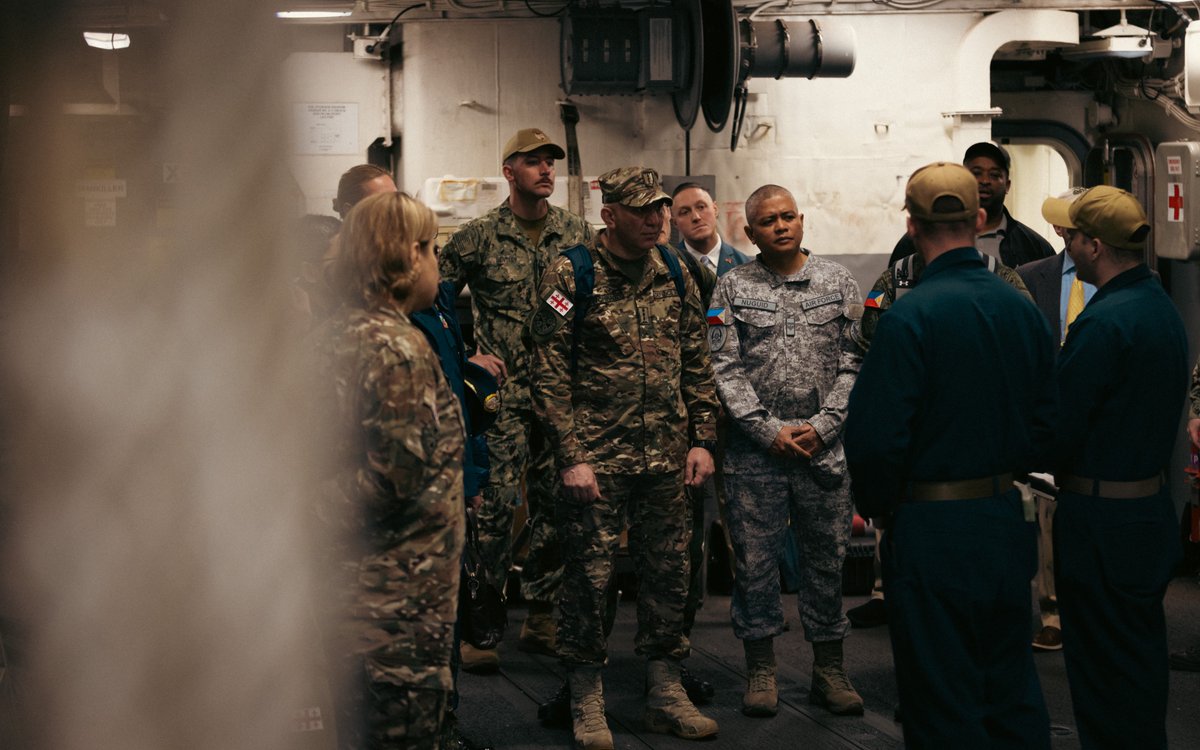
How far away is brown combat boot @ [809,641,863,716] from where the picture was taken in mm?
4250

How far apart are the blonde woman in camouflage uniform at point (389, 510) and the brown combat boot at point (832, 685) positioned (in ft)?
7.14

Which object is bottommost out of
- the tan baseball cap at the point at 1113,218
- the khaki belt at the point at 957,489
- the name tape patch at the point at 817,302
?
the khaki belt at the point at 957,489

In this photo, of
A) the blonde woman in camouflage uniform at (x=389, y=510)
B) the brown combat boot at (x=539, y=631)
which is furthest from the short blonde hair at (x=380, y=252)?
the brown combat boot at (x=539, y=631)

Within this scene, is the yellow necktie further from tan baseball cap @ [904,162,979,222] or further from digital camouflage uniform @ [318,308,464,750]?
digital camouflage uniform @ [318,308,464,750]

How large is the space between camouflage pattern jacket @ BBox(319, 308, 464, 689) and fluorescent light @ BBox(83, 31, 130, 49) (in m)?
1.40

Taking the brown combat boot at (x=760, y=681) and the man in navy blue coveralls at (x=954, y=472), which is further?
the brown combat boot at (x=760, y=681)

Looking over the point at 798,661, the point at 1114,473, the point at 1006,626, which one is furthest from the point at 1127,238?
the point at 798,661

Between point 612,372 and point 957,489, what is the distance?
131 centimetres

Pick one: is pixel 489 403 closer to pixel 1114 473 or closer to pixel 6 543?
pixel 1114 473

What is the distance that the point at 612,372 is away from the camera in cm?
394

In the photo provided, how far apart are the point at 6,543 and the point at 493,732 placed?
3314mm

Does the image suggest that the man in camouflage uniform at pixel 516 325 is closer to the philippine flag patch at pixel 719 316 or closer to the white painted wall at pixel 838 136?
the philippine flag patch at pixel 719 316

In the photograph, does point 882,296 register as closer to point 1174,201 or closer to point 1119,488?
point 1119,488

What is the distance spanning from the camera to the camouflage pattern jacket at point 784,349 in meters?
4.31
